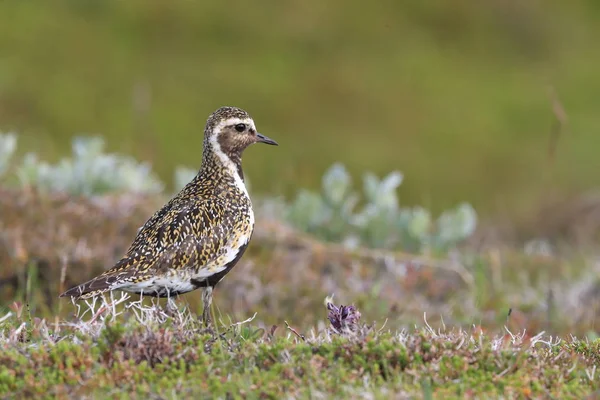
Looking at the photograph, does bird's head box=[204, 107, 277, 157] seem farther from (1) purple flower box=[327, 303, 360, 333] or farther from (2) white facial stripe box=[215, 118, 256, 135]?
(1) purple flower box=[327, 303, 360, 333]

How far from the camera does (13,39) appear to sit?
77.3 feet

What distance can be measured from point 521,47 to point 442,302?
64.6 ft

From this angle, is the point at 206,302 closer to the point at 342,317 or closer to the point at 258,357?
the point at 342,317

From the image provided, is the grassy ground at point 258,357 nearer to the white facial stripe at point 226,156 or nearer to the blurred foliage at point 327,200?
the white facial stripe at point 226,156

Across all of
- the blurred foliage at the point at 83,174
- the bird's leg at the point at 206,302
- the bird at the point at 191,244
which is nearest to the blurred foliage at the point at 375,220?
the blurred foliage at the point at 83,174

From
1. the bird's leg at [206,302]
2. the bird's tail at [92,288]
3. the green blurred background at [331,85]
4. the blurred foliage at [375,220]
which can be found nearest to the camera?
the bird's tail at [92,288]

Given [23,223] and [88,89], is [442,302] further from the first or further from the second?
[88,89]

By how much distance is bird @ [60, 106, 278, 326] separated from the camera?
6.72 metres

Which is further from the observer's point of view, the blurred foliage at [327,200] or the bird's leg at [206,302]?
the blurred foliage at [327,200]

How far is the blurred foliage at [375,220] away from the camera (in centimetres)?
1198

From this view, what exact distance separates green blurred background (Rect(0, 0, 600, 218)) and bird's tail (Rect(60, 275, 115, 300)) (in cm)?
1312

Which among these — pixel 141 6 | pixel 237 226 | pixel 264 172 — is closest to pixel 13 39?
pixel 141 6

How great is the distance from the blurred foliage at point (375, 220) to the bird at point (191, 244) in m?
4.60

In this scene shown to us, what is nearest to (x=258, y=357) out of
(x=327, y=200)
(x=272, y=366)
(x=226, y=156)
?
(x=272, y=366)
